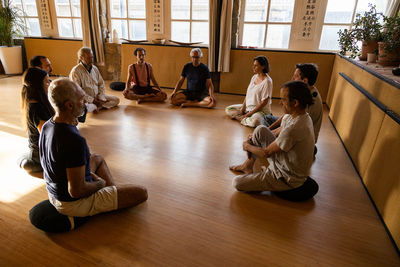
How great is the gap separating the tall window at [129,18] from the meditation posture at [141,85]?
1870 mm

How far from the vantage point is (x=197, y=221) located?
71.1 inches

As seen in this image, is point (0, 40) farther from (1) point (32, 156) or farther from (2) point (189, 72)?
(1) point (32, 156)

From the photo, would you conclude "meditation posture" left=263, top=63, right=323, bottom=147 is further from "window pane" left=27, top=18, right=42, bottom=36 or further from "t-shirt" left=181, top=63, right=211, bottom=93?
"window pane" left=27, top=18, right=42, bottom=36

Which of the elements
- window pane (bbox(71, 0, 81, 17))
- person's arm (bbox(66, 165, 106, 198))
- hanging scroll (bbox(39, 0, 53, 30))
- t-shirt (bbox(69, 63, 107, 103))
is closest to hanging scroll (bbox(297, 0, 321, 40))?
t-shirt (bbox(69, 63, 107, 103))

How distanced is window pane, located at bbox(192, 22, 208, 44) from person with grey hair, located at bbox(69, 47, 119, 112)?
2517 millimetres

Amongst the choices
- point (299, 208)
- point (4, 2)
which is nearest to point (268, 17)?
point (299, 208)

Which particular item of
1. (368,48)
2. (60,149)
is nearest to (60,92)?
(60,149)

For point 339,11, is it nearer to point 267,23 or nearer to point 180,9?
point 267,23

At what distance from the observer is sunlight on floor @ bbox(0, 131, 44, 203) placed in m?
2.04

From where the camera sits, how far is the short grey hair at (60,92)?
1.33 meters

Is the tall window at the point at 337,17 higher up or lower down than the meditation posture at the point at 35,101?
higher up

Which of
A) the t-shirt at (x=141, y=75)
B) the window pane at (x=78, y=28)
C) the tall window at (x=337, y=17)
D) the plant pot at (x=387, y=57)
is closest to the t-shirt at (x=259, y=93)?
the plant pot at (x=387, y=57)

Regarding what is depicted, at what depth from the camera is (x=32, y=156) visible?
7.64 ft

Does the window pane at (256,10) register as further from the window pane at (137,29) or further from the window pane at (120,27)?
the window pane at (120,27)
